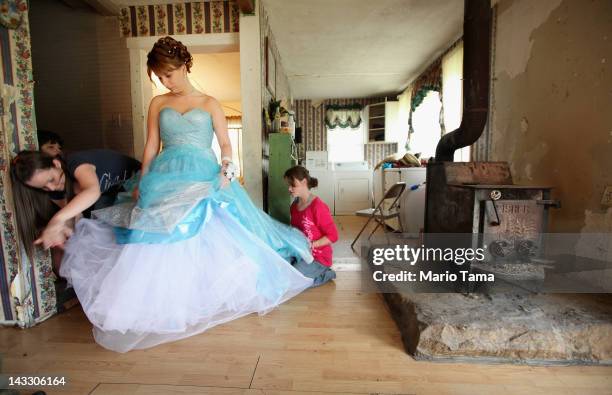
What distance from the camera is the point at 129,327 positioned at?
4.14 ft

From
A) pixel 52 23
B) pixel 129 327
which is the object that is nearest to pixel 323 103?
pixel 52 23

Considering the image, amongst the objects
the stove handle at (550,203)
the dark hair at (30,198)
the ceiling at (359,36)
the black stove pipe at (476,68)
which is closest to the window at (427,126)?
the ceiling at (359,36)

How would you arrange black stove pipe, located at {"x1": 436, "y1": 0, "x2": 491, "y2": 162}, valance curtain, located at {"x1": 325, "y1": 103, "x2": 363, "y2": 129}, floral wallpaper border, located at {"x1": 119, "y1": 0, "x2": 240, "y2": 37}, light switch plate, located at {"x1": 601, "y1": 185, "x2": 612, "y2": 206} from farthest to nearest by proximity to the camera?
1. valance curtain, located at {"x1": 325, "y1": 103, "x2": 363, "y2": 129}
2. floral wallpaper border, located at {"x1": 119, "y1": 0, "x2": 240, "y2": 37}
3. black stove pipe, located at {"x1": 436, "y1": 0, "x2": 491, "y2": 162}
4. light switch plate, located at {"x1": 601, "y1": 185, "x2": 612, "y2": 206}

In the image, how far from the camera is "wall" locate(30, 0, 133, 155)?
2836 millimetres

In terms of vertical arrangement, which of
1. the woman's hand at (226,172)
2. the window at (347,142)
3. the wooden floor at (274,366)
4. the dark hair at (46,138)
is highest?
the window at (347,142)

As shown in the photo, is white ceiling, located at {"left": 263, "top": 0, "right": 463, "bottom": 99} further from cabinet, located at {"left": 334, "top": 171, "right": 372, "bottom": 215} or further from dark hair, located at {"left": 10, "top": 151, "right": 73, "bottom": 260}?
dark hair, located at {"left": 10, "top": 151, "right": 73, "bottom": 260}

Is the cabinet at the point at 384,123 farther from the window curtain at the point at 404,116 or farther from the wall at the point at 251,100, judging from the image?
the wall at the point at 251,100

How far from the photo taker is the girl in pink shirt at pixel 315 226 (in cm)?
203

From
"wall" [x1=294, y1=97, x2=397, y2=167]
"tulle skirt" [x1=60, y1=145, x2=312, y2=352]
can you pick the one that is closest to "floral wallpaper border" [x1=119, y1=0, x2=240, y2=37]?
"tulle skirt" [x1=60, y1=145, x2=312, y2=352]

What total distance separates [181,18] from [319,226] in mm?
2487

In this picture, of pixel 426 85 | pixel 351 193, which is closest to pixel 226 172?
pixel 426 85

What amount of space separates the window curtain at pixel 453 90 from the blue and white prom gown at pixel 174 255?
9.46 feet

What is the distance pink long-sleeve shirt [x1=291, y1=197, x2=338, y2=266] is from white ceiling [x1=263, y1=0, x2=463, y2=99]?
79.6 inches

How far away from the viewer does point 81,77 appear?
2.89 m
